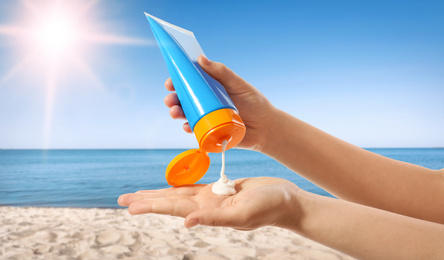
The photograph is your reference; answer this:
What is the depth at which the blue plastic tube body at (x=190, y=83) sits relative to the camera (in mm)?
1250

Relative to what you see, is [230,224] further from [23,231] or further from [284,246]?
[23,231]

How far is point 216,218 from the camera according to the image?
0.91 metres

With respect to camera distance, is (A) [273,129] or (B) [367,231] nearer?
(B) [367,231]

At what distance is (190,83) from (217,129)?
1.04ft

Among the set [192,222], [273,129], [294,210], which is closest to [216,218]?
[192,222]

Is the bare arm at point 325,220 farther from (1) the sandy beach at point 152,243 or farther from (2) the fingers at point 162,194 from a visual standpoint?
(1) the sandy beach at point 152,243

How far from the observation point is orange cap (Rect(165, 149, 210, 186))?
145cm

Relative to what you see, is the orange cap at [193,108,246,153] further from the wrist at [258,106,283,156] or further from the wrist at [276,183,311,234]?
the wrist at [258,106,283,156]

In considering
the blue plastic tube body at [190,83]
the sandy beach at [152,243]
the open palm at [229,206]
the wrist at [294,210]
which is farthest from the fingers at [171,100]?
the sandy beach at [152,243]

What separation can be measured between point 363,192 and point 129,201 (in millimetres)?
1228

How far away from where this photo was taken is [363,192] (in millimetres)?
1612

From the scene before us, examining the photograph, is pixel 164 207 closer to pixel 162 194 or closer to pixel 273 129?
pixel 162 194

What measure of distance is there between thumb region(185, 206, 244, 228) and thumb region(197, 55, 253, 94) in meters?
0.77

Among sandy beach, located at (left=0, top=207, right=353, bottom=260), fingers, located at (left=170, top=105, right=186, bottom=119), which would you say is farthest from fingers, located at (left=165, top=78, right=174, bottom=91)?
sandy beach, located at (left=0, top=207, right=353, bottom=260)
